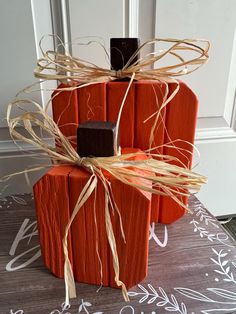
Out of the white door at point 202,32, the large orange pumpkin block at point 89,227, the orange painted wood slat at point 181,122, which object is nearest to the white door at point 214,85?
the white door at point 202,32

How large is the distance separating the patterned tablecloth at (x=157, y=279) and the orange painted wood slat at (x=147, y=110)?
9cm

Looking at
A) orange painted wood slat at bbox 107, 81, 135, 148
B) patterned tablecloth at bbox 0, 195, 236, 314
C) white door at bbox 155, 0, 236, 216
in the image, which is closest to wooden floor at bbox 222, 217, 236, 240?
white door at bbox 155, 0, 236, 216

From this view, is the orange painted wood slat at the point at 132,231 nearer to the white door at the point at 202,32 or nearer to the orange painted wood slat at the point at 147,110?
the orange painted wood slat at the point at 147,110

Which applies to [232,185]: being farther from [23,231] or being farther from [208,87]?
[23,231]

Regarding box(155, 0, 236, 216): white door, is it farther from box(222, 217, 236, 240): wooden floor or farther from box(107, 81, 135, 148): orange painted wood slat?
box(107, 81, 135, 148): orange painted wood slat

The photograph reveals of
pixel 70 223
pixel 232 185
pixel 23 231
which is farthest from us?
pixel 232 185

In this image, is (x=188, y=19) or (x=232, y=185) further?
(x=232, y=185)

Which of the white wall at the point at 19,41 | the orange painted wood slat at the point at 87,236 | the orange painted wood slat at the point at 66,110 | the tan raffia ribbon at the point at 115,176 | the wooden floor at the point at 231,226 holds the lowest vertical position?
the wooden floor at the point at 231,226

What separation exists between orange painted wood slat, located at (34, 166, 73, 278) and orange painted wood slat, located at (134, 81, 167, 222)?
14 centimetres

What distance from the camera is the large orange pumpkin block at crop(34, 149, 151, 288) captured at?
11.6 inches

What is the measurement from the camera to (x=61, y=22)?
0.51 meters

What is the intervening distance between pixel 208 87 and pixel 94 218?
17.0 inches

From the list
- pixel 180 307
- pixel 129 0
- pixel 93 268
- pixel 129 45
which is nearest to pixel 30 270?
pixel 93 268

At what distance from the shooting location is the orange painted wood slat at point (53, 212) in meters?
0.30
